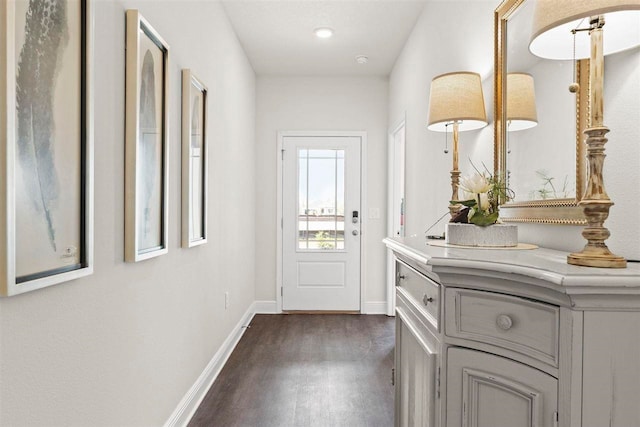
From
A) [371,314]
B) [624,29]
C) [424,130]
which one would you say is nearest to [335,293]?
[371,314]

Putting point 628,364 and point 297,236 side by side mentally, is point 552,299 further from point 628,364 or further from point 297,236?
point 297,236

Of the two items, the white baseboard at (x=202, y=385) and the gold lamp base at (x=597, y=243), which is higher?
the gold lamp base at (x=597, y=243)

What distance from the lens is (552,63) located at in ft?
4.53

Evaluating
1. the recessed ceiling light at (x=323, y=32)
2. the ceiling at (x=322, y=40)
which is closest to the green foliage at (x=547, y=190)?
the ceiling at (x=322, y=40)

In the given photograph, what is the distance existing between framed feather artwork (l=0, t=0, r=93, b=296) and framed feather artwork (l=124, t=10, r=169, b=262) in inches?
11.2

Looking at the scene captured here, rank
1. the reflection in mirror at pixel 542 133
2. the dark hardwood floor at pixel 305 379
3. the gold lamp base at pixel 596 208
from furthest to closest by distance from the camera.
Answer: the dark hardwood floor at pixel 305 379 < the reflection in mirror at pixel 542 133 < the gold lamp base at pixel 596 208

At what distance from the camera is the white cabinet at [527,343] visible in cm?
79

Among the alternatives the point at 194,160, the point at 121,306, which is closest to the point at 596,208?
the point at 121,306

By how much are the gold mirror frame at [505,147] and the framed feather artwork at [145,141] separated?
4.71ft

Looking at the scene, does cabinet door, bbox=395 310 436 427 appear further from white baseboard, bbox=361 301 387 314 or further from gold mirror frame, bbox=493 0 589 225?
white baseboard, bbox=361 301 387 314

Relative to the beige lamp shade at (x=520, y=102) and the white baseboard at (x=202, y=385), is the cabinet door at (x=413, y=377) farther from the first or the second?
the white baseboard at (x=202, y=385)

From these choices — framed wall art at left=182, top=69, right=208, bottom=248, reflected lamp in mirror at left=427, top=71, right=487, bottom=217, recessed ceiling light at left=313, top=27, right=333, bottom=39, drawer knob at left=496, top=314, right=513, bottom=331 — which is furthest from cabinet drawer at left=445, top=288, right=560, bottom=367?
recessed ceiling light at left=313, top=27, right=333, bottom=39

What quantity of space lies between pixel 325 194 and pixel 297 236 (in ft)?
1.83

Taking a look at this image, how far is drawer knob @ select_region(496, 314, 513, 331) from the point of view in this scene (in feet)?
3.14
